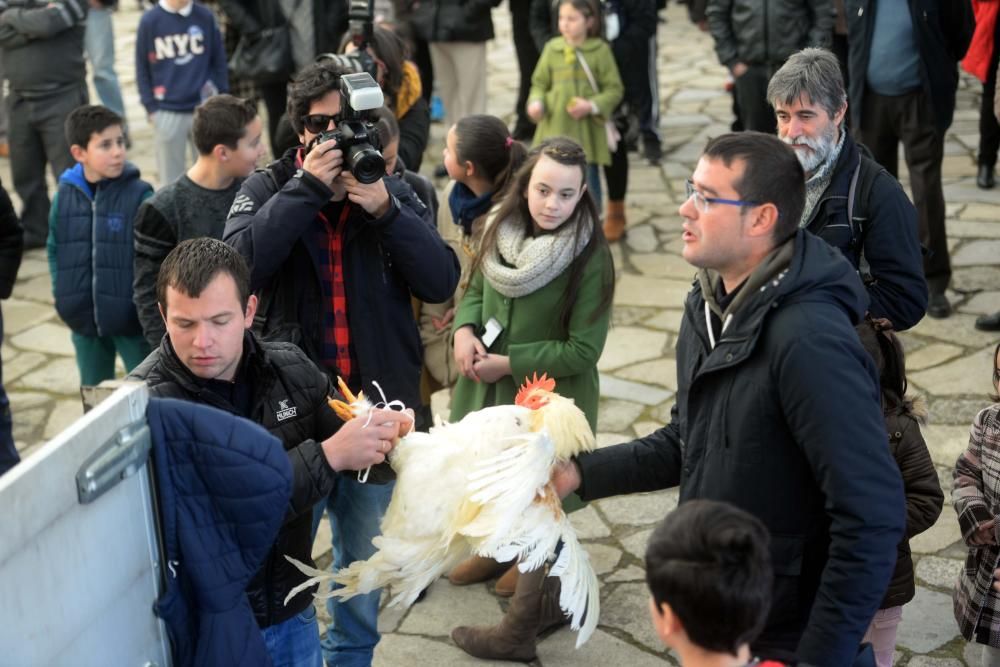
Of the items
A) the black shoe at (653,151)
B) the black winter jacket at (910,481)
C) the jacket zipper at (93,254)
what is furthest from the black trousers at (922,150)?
the jacket zipper at (93,254)

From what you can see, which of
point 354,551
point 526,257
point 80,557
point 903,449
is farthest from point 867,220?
point 80,557

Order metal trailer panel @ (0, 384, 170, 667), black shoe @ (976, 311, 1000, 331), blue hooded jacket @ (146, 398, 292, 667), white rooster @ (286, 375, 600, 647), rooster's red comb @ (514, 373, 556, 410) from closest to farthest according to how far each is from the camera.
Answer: metal trailer panel @ (0, 384, 170, 667)
blue hooded jacket @ (146, 398, 292, 667)
white rooster @ (286, 375, 600, 647)
rooster's red comb @ (514, 373, 556, 410)
black shoe @ (976, 311, 1000, 331)

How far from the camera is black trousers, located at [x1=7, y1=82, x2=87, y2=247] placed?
8453 millimetres

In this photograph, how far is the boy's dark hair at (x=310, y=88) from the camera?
4039 mm

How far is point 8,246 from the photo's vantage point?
5.42 metres

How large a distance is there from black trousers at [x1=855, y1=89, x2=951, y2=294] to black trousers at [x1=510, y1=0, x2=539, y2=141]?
3706 millimetres

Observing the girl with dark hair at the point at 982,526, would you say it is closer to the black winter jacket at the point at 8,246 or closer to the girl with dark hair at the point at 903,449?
the girl with dark hair at the point at 903,449

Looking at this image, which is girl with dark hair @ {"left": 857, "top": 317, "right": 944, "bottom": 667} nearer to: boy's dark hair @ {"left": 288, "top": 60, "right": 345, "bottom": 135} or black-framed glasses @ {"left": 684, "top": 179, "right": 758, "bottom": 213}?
black-framed glasses @ {"left": 684, "top": 179, "right": 758, "bottom": 213}

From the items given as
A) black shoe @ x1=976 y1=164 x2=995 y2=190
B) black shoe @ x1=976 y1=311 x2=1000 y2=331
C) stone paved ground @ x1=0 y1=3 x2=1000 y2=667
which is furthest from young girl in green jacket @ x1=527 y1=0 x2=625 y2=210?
black shoe @ x1=976 y1=164 x2=995 y2=190

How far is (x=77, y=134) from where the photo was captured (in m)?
5.43

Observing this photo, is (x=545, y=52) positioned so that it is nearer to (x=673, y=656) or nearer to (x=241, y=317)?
(x=673, y=656)

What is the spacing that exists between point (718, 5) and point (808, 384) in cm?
579

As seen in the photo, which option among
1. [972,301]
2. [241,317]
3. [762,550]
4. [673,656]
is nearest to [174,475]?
[241,317]

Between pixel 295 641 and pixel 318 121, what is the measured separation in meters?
1.67
